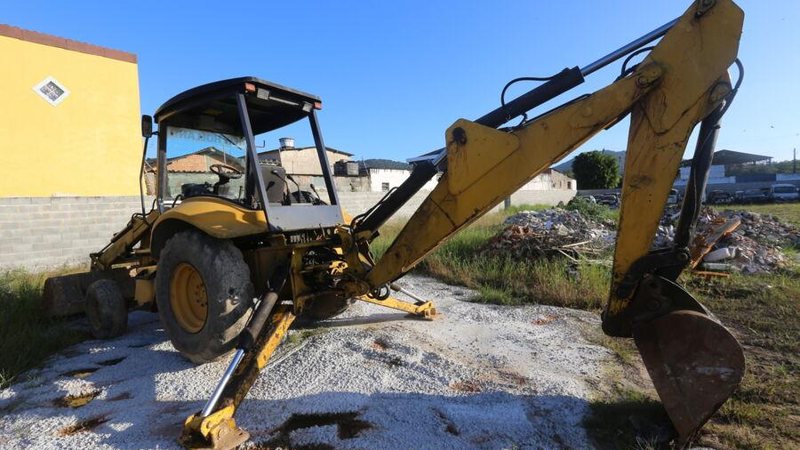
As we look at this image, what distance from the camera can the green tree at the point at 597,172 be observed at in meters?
39.2

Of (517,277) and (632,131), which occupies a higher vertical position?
(632,131)

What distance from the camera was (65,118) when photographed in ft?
32.5

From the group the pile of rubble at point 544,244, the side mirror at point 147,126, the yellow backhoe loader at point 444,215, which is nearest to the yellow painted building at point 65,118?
the side mirror at point 147,126

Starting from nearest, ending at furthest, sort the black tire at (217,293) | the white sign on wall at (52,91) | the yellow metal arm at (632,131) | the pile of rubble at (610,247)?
1. the yellow metal arm at (632,131)
2. the black tire at (217,293)
3. the pile of rubble at (610,247)
4. the white sign on wall at (52,91)

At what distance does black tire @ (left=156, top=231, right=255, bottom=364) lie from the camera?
3412 mm

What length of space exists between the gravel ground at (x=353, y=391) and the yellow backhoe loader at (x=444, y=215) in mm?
349

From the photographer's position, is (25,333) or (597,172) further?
(597,172)

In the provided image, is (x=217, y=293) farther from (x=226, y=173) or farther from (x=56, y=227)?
(x=56, y=227)

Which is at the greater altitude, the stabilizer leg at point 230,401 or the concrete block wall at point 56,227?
the concrete block wall at point 56,227

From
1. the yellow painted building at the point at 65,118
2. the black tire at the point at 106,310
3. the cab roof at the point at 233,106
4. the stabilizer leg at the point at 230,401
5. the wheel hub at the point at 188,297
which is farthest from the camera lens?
the yellow painted building at the point at 65,118

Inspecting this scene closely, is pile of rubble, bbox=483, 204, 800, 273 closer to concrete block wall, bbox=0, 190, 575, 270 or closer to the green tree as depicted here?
concrete block wall, bbox=0, 190, 575, 270

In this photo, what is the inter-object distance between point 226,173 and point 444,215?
7.88 feet

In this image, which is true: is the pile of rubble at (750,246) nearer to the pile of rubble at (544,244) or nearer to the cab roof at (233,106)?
the pile of rubble at (544,244)

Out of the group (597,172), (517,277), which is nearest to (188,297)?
(517,277)
